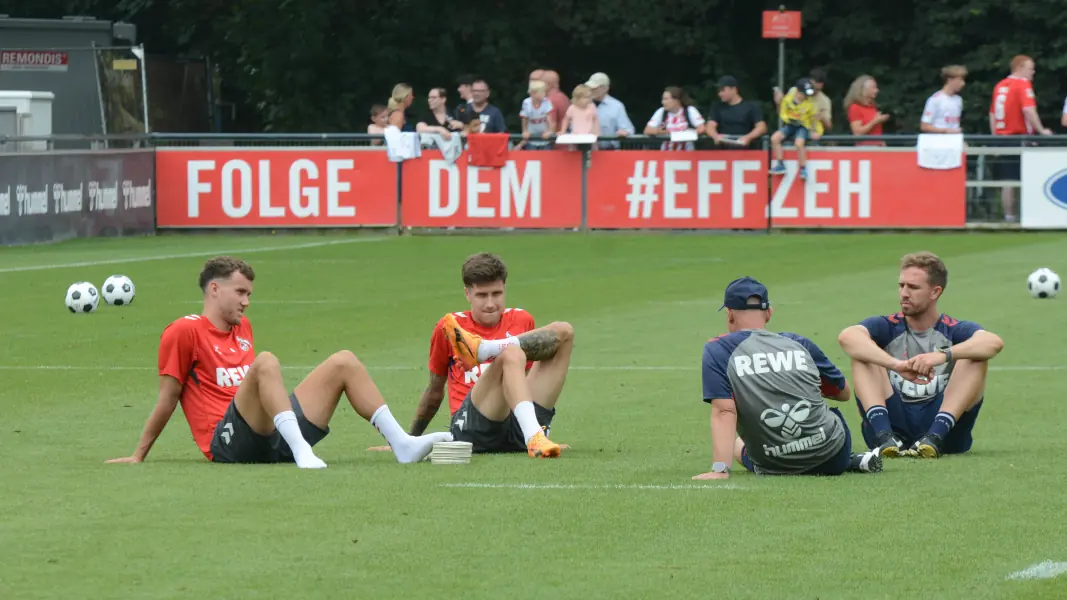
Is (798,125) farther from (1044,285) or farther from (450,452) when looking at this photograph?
(450,452)

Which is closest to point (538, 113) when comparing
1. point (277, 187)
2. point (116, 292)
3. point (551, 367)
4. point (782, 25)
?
point (277, 187)

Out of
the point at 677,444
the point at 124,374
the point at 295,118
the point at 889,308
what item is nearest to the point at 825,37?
the point at 295,118

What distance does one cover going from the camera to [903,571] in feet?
24.1

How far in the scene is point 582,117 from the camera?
3042 cm

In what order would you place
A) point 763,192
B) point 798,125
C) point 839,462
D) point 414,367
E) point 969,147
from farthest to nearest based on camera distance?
point 763,192
point 798,125
point 969,147
point 414,367
point 839,462

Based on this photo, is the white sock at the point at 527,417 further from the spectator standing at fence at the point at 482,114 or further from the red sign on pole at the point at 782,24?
the red sign on pole at the point at 782,24

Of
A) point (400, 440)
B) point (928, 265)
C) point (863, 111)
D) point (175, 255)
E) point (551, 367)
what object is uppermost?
point (863, 111)

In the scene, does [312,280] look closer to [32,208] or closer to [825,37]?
[32,208]

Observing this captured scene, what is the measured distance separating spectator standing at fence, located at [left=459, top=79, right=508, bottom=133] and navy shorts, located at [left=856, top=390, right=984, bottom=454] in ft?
66.9

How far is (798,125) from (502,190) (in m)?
4.38

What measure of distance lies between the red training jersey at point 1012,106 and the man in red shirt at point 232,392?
21.8 metres

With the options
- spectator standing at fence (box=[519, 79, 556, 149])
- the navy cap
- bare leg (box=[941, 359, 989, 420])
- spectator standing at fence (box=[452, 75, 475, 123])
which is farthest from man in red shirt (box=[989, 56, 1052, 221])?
the navy cap

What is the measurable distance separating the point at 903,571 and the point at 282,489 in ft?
10.2

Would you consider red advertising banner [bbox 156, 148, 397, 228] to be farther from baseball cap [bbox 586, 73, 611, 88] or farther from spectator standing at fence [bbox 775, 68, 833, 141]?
spectator standing at fence [bbox 775, 68, 833, 141]
